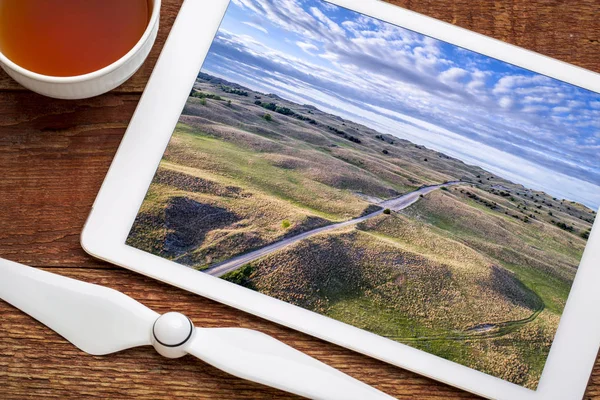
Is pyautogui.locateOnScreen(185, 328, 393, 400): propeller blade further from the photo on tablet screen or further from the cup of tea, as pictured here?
the cup of tea

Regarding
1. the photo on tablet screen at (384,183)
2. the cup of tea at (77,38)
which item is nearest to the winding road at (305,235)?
the photo on tablet screen at (384,183)

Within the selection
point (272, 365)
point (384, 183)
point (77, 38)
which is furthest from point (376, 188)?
point (77, 38)

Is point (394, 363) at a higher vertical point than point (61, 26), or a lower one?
lower

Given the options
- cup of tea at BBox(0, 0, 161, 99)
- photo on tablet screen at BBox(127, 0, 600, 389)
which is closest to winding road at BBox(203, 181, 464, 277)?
photo on tablet screen at BBox(127, 0, 600, 389)

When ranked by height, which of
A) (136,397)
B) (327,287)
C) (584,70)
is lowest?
(136,397)

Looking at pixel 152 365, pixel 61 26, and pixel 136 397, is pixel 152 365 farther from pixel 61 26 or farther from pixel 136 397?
pixel 61 26

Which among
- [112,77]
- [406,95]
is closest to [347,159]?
[406,95]
